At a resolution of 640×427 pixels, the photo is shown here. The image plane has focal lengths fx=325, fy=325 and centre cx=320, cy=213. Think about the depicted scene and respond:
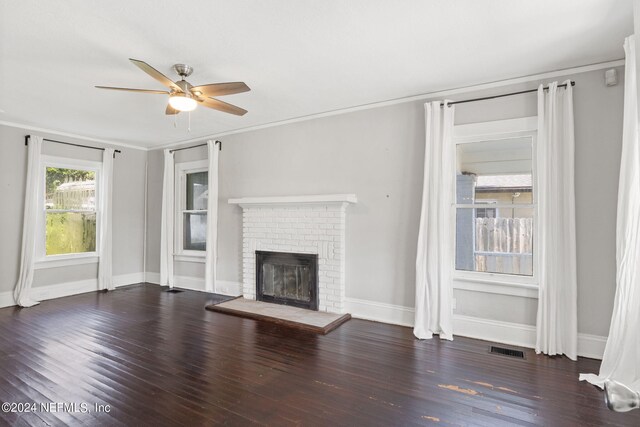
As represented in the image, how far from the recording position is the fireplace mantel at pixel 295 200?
13.1 feet

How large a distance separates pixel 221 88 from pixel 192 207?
355 centimetres

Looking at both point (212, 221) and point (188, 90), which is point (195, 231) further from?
point (188, 90)

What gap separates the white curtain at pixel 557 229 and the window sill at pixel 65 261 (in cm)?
646

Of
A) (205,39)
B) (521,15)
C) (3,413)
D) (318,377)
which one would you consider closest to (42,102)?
(205,39)

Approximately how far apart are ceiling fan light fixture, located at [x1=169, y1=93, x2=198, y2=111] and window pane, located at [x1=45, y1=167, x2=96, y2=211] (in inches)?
145

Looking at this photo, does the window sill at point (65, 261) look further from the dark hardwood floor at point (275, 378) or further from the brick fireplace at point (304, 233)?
the brick fireplace at point (304, 233)

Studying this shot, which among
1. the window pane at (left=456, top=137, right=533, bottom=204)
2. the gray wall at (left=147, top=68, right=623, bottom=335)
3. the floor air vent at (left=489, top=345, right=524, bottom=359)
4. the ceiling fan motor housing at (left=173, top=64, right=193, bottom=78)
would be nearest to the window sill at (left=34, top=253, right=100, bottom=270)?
the gray wall at (left=147, top=68, right=623, bottom=335)

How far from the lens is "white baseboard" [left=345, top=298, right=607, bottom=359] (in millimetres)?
2932

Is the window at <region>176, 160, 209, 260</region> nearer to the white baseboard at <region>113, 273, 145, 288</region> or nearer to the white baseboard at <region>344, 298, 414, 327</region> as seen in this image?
the white baseboard at <region>113, 273, 145, 288</region>

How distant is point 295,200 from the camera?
4367mm

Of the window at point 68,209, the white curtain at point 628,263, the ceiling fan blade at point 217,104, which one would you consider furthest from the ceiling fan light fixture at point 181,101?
the window at point 68,209

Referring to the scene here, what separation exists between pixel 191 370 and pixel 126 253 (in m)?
4.26

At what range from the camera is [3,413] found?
210 cm

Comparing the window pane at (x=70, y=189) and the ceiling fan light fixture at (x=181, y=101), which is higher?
the ceiling fan light fixture at (x=181, y=101)
